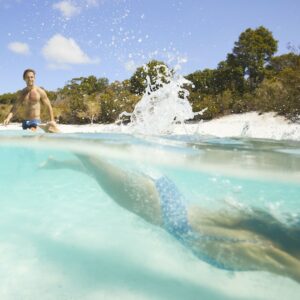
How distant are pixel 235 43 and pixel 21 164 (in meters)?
23.5

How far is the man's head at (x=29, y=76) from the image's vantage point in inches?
389

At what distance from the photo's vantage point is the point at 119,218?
5461 mm

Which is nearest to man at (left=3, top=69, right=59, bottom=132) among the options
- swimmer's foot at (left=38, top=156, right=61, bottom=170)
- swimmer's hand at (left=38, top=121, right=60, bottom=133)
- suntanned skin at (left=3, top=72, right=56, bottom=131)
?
suntanned skin at (left=3, top=72, right=56, bottom=131)

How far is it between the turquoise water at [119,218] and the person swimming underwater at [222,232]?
114 mm

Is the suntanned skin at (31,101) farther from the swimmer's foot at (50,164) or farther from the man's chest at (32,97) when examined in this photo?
the swimmer's foot at (50,164)

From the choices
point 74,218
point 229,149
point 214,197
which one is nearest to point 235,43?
point 229,149

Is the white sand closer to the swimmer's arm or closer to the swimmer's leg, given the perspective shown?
the swimmer's leg

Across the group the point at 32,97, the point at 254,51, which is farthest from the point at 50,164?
the point at 254,51

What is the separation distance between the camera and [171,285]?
3.38 metres

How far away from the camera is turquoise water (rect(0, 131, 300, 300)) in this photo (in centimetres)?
332

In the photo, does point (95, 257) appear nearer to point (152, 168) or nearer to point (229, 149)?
point (152, 168)

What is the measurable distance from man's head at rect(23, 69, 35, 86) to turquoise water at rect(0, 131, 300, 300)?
5.02 ft

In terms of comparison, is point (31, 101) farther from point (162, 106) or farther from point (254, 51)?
point (254, 51)

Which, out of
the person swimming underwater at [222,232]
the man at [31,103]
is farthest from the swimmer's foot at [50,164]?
the person swimming underwater at [222,232]
